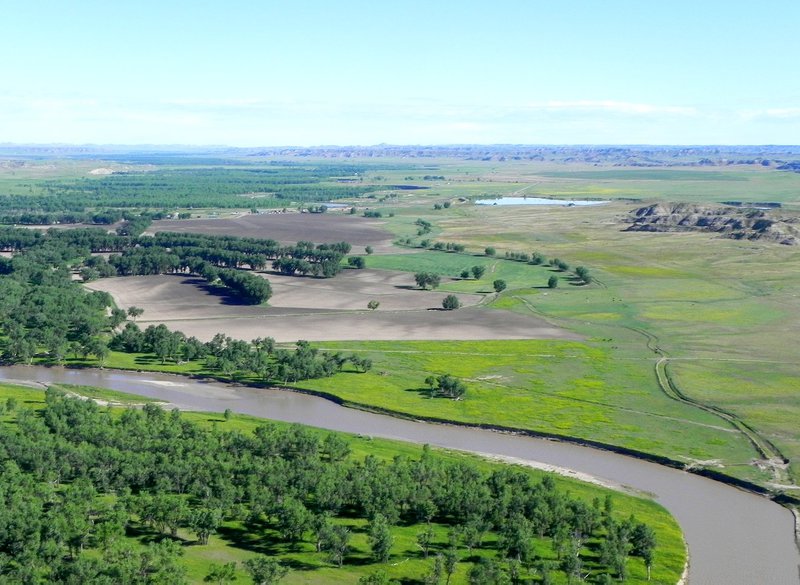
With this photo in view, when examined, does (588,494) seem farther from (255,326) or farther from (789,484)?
(255,326)

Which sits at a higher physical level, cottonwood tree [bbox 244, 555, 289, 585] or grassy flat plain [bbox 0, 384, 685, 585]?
cottonwood tree [bbox 244, 555, 289, 585]

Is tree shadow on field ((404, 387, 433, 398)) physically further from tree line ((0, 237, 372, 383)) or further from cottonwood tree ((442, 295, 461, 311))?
cottonwood tree ((442, 295, 461, 311))

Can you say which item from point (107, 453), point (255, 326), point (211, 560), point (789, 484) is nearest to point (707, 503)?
point (789, 484)

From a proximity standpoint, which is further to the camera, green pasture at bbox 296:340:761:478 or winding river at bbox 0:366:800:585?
green pasture at bbox 296:340:761:478

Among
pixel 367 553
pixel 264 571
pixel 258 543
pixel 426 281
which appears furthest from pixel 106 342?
pixel 264 571

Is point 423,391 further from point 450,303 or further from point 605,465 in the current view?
point 450,303

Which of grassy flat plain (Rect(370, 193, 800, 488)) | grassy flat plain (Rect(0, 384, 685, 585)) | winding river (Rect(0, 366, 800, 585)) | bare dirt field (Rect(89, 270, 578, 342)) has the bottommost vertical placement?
winding river (Rect(0, 366, 800, 585))

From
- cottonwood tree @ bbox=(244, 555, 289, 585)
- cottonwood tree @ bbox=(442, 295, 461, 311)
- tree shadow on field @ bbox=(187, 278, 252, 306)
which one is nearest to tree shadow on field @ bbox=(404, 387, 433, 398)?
cottonwood tree @ bbox=(442, 295, 461, 311)

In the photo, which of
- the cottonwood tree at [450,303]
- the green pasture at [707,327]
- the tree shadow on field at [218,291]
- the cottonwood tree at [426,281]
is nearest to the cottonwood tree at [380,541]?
the green pasture at [707,327]
